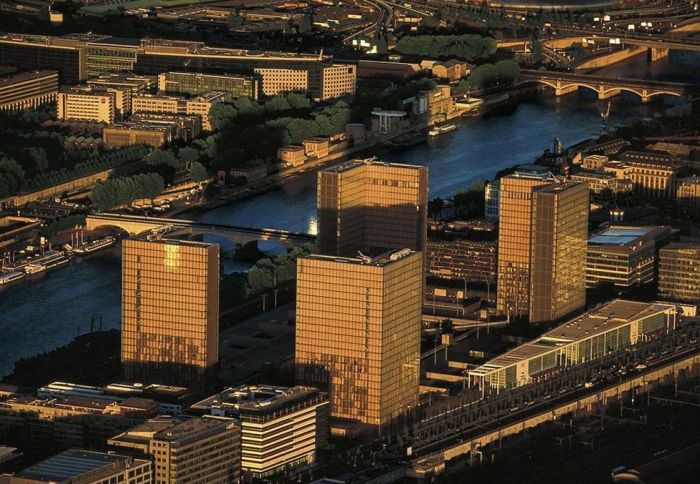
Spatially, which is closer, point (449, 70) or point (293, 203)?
point (293, 203)

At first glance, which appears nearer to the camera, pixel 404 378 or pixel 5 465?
pixel 5 465

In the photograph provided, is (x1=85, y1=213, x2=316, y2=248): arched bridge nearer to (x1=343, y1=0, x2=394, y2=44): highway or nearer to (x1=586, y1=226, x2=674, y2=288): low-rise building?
(x1=586, y1=226, x2=674, y2=288): low-rise building

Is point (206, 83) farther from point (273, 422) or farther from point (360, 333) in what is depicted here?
point (273, 422)

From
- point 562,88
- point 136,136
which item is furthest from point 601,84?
point 136,136

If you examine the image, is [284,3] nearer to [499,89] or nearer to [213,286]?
[499,89]

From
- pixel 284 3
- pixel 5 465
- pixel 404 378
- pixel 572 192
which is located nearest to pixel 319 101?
pixel 284 3

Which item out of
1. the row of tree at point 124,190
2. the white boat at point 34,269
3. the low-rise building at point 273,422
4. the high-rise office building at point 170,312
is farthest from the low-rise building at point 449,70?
the low-rise building at point 273,422

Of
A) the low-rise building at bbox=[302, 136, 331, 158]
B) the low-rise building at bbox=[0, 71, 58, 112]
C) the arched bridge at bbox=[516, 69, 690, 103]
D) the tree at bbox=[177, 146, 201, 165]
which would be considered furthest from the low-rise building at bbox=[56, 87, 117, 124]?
the arched bridge at bbox=[516, 69, 690, 103]
